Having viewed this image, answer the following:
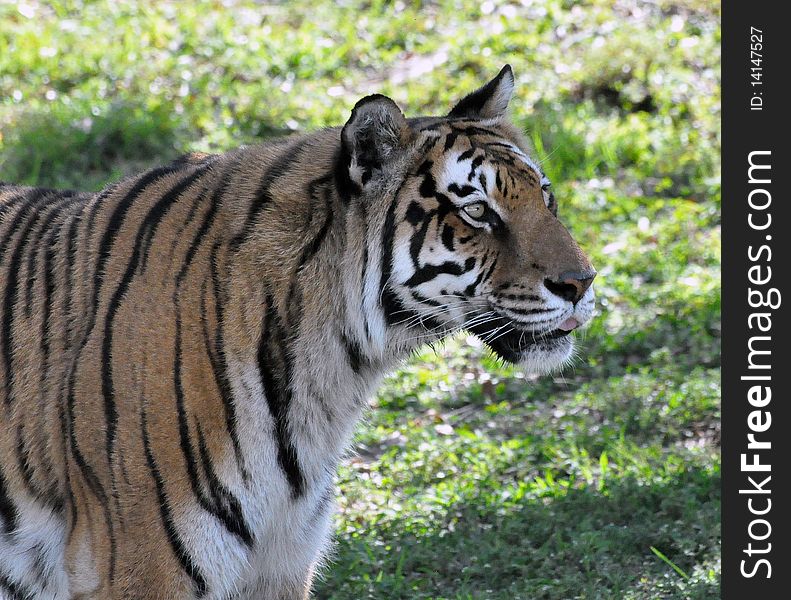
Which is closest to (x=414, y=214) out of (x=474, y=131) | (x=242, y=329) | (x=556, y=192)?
(x=474, y=131)

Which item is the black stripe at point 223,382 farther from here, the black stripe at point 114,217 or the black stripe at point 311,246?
the black stripe at point 114,217

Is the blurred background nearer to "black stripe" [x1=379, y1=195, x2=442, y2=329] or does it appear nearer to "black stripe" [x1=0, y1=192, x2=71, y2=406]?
"black stripe" [x1=379, y1=195, x2=442, y2=329]

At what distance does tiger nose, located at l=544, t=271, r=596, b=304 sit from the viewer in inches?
132

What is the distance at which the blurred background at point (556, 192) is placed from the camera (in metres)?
4.80

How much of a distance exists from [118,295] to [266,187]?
526 mm

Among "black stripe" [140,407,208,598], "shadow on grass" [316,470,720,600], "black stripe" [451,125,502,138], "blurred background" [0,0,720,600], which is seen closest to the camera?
"black stripe" [140,407,208,598]

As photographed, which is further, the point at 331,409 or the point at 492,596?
the point at 492,596

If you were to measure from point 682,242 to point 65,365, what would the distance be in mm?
4856

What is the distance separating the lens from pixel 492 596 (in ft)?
14.7

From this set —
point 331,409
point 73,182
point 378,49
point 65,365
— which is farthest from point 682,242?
point 65,365

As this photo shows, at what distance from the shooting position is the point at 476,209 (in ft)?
11.1

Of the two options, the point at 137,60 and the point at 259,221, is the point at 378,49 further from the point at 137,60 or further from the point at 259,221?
the point at 259,221

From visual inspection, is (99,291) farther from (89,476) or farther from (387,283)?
(387,283)

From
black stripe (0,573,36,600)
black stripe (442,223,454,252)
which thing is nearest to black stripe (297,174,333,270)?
black stripe (442,223,454,252)
